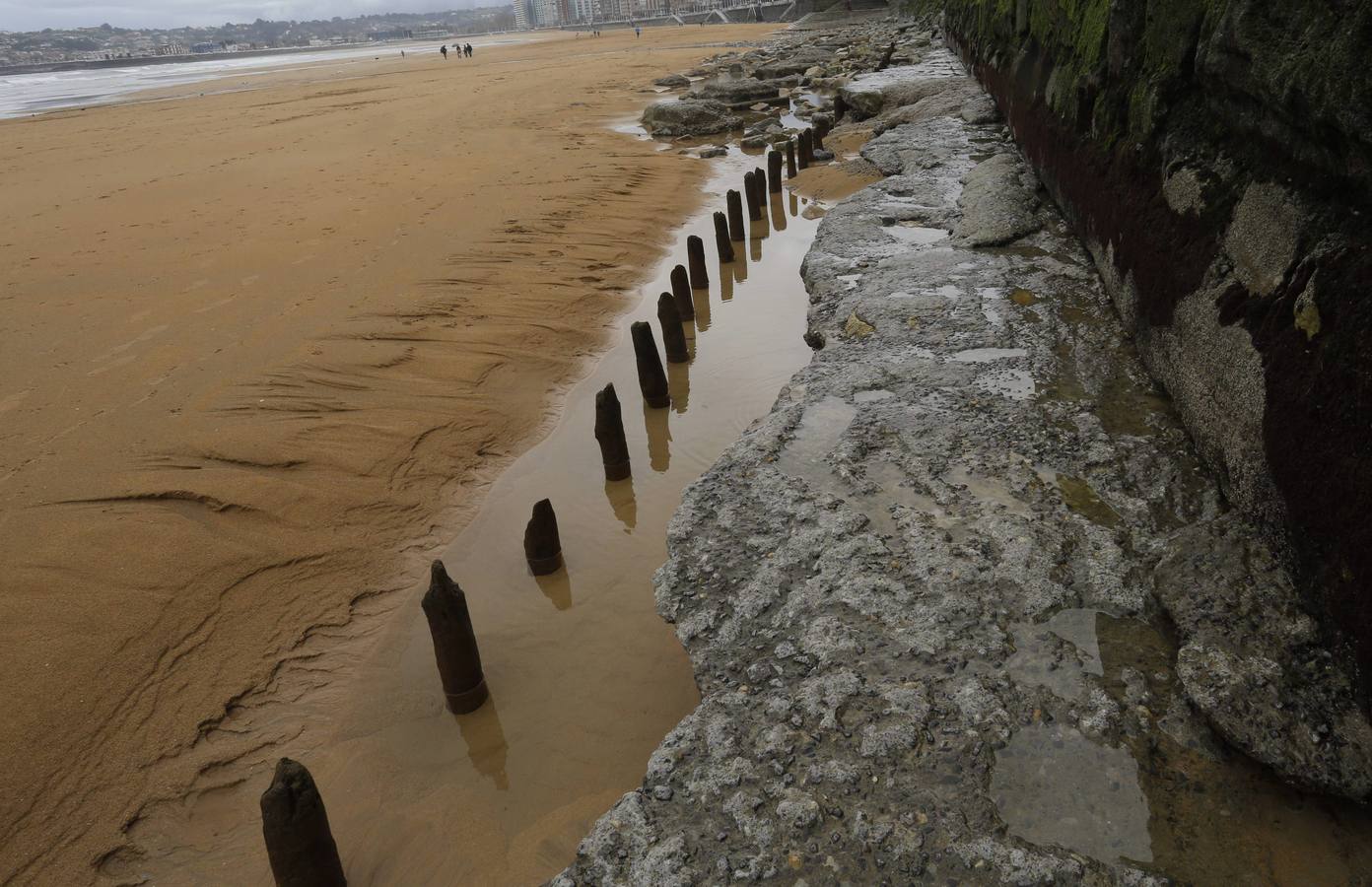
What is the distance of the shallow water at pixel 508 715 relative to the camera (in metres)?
3.17

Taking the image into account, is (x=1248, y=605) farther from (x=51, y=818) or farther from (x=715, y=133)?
(x=715, y=133)

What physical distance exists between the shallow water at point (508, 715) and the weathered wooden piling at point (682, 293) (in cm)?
222

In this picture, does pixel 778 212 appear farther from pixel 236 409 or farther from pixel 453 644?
pixel 453 644

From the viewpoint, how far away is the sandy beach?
12.4 feet

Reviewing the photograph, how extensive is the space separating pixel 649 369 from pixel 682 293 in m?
1.80

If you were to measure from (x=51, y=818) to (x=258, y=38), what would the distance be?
232 m

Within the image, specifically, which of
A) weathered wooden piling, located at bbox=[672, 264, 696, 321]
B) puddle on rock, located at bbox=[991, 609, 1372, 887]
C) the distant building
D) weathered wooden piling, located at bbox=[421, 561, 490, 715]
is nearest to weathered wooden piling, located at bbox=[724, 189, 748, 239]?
weathered wooden piling, located at bbox=[672, 264, 696, 321]

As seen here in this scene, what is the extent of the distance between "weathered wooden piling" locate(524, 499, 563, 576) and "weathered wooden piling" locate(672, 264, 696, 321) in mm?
3436

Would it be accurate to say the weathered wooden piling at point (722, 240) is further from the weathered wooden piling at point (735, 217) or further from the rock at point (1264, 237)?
the rock at point (1264, 237)

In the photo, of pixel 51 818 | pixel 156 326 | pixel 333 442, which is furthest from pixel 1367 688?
pixel 156 326

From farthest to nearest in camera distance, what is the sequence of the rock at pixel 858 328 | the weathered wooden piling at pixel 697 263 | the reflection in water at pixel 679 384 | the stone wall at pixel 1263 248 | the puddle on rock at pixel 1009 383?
the weathered wooden piling at pixel 697 263 → the reflection in water at pixel 679 384 → the rock at pixel 858 328 → the puddle on rock at pixel 1009 383 → the stone wall at pixel 1263 248

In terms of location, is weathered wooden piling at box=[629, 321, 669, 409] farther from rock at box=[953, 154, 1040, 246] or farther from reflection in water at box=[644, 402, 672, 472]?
rock at box=[953, 154, 1040, 246]

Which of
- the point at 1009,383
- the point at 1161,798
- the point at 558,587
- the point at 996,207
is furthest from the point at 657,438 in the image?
the point at 1161,798

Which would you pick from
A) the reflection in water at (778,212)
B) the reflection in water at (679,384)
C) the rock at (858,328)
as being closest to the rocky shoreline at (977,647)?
the rock at (858,328)
